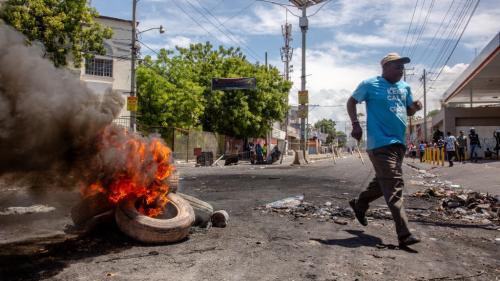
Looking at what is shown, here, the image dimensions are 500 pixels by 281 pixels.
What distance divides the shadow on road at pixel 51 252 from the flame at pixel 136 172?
44 cm

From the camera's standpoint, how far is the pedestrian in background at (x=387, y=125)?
461 cm

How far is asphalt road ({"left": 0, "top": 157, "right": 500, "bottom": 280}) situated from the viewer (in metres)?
3.52

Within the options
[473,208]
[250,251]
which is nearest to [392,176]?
[250,251]

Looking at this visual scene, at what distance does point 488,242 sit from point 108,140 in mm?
4338

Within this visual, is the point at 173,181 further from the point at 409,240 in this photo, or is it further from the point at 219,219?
the point at 409,240

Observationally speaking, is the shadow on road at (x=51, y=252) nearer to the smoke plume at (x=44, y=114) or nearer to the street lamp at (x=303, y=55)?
the smoke plume at (x=44, y=114)

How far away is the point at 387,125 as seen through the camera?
4754 mm

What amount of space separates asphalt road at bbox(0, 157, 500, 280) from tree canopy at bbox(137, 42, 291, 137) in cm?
2617

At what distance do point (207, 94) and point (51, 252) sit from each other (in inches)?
1349

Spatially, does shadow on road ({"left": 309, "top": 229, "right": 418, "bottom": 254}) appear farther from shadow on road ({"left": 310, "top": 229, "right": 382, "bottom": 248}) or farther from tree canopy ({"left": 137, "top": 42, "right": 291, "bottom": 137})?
tree canopy ({"left": 137, "top": 42, "right": 291, "bottom": 137})

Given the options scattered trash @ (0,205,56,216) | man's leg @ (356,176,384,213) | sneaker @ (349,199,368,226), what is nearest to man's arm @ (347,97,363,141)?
man's leg @ (356,176,384,213)

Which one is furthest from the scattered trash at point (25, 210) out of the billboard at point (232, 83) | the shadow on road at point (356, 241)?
the billboard at point (232, 83)

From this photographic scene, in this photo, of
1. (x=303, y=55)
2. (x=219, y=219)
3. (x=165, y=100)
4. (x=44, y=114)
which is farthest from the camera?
(x=165, y=100)

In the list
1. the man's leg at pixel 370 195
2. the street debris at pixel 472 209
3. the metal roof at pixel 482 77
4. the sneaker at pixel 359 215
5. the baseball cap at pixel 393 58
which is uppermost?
the metal roof at pixel 482 77
